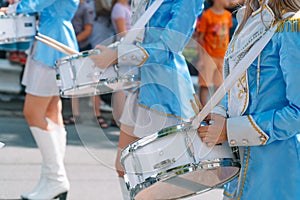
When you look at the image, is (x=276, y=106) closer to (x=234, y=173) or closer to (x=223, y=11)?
(x=234, y=173)

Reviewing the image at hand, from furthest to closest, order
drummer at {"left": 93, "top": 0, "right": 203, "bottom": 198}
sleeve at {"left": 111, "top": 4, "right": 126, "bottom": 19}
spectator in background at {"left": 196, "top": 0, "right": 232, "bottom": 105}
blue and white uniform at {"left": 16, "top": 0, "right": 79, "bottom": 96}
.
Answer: spectator in background at {"left": 196, "top": 0, "right": 232, "bottom": 105}, sleeve at {"left": 111, "top": 4, "right": 126, "bottom": 19}, blue and white uniform at {"left": 16, "top": 0, "right": 79, "bottom": 96}, drummer at {"left": 93, "top": 0, "right": 203, "bottom": 198}

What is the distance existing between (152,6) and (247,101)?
104 cm

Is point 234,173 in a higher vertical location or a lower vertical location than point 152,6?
lower

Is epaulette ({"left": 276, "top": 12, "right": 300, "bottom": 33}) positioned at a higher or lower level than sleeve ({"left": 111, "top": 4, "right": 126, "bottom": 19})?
higher

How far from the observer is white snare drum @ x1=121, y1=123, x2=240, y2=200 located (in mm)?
2396

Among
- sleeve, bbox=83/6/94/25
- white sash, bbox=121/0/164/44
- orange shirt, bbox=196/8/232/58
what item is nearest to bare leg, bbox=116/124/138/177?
white sash, bbox=121/0/164/44

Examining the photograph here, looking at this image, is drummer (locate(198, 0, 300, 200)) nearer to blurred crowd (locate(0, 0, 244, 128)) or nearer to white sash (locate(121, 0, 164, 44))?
white sash (locate(121, 0, 164, 44))

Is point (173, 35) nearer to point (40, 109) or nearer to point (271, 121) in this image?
point (271, 121)

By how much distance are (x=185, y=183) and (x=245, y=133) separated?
270 mm

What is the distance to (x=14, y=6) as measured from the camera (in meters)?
4.21

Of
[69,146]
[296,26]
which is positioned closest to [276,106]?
[296,26]

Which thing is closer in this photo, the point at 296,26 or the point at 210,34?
the point at 296,26

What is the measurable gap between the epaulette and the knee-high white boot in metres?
2.46

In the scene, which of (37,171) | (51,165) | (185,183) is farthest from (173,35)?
(37,171)
